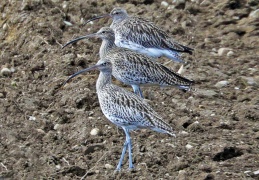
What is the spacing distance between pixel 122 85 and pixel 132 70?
1193mm

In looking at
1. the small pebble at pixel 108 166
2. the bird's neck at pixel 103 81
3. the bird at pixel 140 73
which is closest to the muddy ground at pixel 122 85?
the small pebble at pixel 108 166

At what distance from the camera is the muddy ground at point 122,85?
910cm

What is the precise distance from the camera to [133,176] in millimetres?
8781

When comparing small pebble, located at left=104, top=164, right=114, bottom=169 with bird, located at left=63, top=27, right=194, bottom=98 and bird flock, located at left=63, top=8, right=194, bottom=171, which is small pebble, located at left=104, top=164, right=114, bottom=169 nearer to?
bird flock, located at left=63, top=8, right=194, bottom=171

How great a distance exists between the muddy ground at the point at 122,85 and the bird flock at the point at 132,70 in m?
0.37

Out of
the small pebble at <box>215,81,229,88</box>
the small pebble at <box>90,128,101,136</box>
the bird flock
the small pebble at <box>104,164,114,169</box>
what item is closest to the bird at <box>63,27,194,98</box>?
the bird flock

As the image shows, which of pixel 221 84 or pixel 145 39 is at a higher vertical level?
pixel 145 39

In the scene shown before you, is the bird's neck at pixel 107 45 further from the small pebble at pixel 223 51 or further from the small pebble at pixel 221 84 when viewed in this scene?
the small pebble at pixel 223 51

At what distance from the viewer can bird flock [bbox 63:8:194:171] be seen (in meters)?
9.14

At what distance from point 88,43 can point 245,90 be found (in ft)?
10.9

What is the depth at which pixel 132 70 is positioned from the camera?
431 inches

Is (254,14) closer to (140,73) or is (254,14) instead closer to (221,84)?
(221,84)

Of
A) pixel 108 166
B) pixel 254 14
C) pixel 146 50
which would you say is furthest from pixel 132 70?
pixel 254 14

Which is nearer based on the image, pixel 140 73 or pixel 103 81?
pixel 103 81
